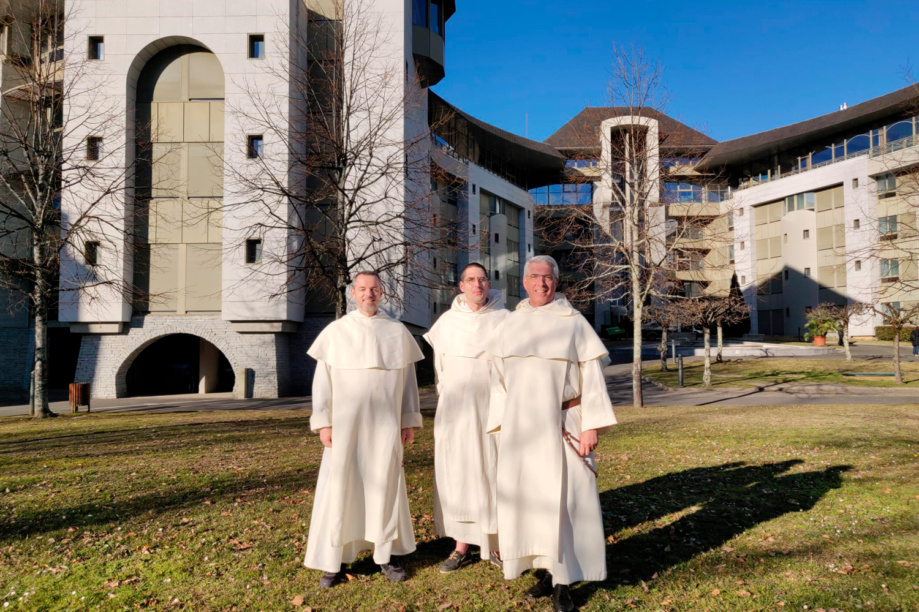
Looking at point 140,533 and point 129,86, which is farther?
point 129,86

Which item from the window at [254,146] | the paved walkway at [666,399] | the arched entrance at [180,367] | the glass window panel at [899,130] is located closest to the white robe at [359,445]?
the paved walkway at [666,399]

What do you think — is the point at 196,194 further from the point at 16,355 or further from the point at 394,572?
the point at 394,572

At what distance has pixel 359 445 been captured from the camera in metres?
4.82

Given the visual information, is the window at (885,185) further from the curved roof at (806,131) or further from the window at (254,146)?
the window at (254,146)

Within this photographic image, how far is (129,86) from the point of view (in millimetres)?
23703

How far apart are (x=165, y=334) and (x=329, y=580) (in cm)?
2158

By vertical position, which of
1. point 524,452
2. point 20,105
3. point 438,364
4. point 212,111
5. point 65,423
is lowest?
point 65,423

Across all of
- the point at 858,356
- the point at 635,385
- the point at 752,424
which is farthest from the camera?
the point at 858,356

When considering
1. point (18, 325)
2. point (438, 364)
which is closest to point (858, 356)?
point (438, 364)

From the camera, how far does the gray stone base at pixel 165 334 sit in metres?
23.5

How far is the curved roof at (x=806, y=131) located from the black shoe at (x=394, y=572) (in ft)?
146

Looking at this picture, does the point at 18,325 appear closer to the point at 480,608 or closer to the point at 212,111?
the point at 212,111

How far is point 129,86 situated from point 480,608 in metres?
25.4

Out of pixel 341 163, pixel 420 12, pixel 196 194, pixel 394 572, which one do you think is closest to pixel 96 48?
pixel 196 194
